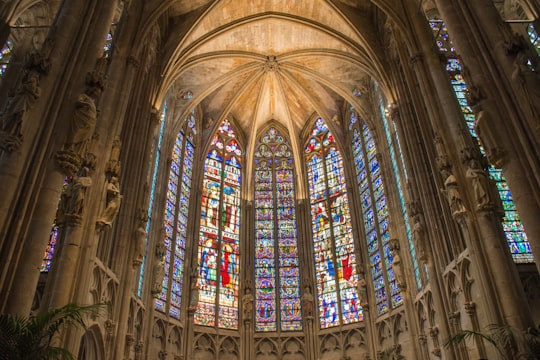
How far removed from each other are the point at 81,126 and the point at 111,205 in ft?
10.2

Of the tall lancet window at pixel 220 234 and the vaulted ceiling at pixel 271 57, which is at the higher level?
the vaulted ceiling at pixel 271 57

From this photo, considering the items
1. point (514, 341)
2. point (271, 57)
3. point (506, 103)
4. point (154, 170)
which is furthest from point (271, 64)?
point (514, 341)

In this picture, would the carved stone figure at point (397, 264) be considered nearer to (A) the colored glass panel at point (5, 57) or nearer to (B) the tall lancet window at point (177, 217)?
(B) the tall lancet window at point (177, 217)

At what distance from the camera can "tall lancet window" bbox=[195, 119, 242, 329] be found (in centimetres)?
2161

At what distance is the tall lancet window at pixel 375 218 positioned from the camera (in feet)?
65.8

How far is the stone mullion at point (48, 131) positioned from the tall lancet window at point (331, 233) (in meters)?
13.6

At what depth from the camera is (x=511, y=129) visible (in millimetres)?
10203

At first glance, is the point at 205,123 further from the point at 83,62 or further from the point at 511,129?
the point at 511,129

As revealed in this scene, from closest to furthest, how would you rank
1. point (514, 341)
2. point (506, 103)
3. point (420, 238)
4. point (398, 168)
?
point (514, 341) < point (506, 103) < point (420, 238) < point (398, 168)

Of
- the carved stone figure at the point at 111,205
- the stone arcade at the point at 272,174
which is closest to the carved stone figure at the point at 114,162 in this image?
the stone arcade at the point at 272,174

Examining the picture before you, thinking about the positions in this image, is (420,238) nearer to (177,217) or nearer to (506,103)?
(506,103)

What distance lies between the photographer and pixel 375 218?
71.5ft

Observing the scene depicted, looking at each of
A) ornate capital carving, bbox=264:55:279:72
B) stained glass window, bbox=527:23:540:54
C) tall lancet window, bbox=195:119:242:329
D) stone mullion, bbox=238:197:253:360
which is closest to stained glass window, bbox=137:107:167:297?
tall lancet window, bbox=195:119:242:329

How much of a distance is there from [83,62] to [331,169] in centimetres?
1649
